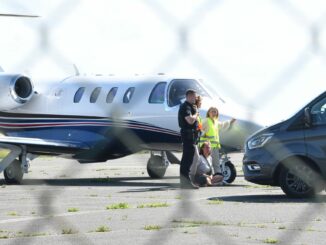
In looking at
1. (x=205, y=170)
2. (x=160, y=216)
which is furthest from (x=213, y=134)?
(x=160, y=216)

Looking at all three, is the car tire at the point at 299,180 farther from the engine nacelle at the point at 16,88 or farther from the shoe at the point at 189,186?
the engine nacelle at the point at 16,88

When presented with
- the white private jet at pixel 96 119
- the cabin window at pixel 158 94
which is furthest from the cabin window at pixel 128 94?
the cabin window at pixel 158 94

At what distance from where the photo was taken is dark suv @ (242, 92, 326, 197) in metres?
13.4

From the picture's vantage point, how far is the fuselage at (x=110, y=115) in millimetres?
18672

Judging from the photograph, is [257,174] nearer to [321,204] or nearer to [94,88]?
[321,204]

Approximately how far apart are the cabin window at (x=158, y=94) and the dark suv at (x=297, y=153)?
4924mm

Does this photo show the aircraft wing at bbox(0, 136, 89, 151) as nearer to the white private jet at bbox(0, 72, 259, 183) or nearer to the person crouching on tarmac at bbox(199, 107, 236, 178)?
the white private jet at bbox(0, 72, 259, 183)

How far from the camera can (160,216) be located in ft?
37.1

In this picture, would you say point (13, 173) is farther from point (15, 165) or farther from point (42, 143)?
point (42, 143)

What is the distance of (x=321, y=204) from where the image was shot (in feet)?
40.8

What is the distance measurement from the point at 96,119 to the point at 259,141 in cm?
589

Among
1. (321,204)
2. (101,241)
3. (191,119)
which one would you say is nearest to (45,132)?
(191,119)

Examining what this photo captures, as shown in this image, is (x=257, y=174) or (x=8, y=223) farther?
(x=257, y=174)

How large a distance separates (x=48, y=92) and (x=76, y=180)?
190 cm
